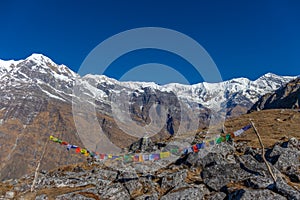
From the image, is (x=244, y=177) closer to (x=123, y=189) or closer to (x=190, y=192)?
(x=190, y=192)

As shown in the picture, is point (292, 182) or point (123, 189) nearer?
point (292, 182)

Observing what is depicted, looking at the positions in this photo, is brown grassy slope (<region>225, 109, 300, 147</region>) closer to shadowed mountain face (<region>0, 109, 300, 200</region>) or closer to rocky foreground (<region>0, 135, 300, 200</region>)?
shadowed mountain face (<region>0, 109, 300, 200</region>)

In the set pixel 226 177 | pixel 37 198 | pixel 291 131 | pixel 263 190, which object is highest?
pixel 291 131

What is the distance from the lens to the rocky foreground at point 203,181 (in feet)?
79.6

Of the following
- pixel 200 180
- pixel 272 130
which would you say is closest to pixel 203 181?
pixel 200 180

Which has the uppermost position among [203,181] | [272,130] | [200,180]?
[272,130]

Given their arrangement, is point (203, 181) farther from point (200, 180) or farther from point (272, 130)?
point (272, 130)

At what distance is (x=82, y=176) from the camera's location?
1512 inches

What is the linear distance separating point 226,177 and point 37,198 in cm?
2026

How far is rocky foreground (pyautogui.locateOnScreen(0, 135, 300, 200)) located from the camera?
24.2m

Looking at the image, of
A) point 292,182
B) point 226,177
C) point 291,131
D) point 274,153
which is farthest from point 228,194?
point 291,131

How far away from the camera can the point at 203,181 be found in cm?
2834

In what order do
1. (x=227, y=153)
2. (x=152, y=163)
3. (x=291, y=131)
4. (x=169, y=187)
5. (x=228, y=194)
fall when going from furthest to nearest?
1. (x=291, y=131)
2. (x=152, y=163)
3. (x=227, y=153)
4. (x=169, y=187)
5. (x=228, y=194)

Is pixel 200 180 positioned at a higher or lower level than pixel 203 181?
higher
